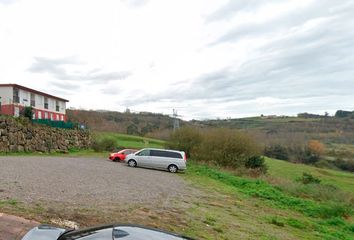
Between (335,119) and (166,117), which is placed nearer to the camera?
(166,117)

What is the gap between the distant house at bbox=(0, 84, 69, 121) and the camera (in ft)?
130

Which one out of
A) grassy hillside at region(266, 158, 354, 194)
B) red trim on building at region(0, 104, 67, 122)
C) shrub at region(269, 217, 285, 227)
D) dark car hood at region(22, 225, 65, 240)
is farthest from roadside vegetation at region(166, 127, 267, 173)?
dark car hood at region(22, 225, 65, 240)

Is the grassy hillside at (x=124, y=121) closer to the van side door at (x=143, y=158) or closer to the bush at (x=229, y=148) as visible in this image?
the bush at (x=229, y=148)

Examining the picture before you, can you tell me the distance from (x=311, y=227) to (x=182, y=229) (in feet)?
22.5

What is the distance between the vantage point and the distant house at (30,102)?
39.7m

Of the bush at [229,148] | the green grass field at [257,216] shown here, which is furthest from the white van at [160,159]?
the green grass field at [257,216]

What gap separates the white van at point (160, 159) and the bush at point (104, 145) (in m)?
17.1

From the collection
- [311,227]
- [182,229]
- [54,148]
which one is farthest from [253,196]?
[54,148]

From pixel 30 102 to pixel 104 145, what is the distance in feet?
40.9

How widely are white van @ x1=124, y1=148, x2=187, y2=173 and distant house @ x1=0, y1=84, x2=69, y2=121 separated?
1870cm

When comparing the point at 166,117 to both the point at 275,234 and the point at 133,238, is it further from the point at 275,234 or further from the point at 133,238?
the point at 133,238

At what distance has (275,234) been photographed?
9.61m

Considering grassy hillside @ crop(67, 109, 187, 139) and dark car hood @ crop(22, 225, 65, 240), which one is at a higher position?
grassy hillside @ crop(67, 109, 187, 139)

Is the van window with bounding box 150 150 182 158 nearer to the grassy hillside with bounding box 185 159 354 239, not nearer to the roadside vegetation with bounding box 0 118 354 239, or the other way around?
the roadside vegetation with bounding box 0 118 354 239
